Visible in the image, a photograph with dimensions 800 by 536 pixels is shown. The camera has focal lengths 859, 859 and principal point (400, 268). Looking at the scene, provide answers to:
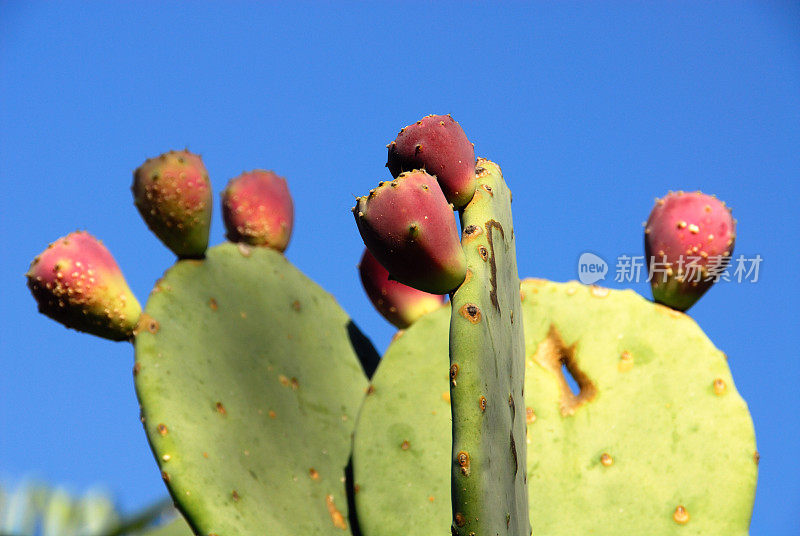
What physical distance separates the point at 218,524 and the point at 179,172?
59 centimetres

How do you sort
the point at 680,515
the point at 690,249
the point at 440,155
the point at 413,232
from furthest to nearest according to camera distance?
the point at 690,249 < the point at 680,515 < the point at 440,155 < the point at 413,232

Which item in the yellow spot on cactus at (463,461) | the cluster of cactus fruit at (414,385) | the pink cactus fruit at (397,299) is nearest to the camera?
the yellow spot on cactus at (463,461)

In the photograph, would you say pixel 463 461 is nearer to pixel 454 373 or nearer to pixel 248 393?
pixel 454 373

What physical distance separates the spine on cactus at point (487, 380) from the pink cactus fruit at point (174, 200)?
0.55m

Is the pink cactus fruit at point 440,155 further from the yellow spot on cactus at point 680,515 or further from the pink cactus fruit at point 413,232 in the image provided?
the yellow spot on cactus at point 680,515

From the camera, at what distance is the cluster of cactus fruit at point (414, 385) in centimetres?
121

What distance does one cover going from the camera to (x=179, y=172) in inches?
56.7

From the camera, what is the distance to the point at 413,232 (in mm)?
922

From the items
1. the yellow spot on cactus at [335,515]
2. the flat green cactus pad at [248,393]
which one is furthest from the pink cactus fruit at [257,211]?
the yellow spot on cactus at [335,515]

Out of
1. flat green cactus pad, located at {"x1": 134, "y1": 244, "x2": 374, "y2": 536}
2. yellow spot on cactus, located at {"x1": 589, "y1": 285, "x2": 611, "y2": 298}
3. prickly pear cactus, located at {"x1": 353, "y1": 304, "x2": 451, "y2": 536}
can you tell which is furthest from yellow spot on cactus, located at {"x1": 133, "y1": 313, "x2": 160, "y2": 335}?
yellow spot on cactus, located at {"x1": 589, "y1": 285, "x2": 611, "y2": 298}

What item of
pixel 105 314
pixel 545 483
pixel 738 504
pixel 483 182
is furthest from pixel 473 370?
pixel 105 314

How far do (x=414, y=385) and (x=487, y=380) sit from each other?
56 centimetres

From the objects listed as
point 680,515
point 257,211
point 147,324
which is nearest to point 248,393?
point 147,324

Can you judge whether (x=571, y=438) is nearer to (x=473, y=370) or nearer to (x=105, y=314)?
(x=473, y=370)
